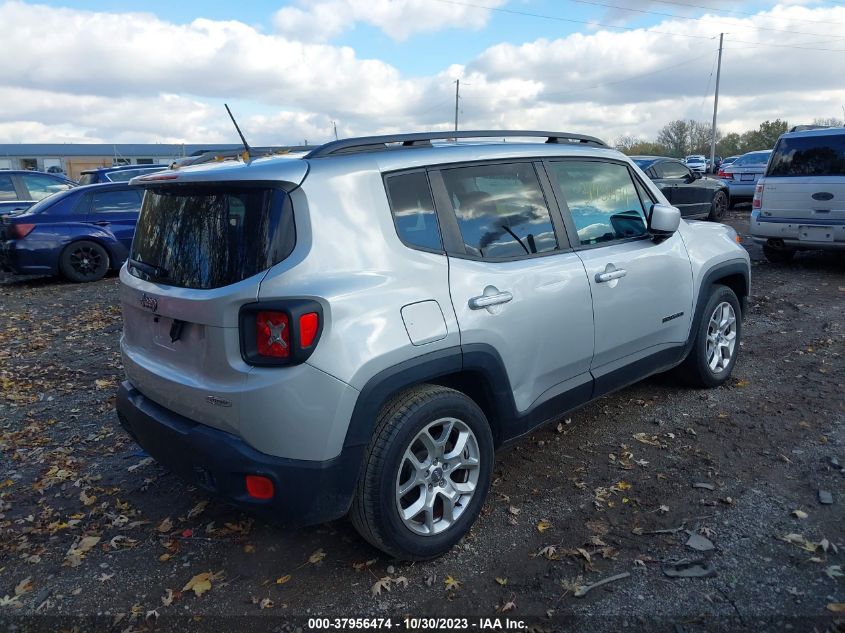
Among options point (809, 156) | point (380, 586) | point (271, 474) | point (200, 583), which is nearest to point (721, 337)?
point (380, 586)

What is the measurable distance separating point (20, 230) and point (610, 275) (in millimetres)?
10014

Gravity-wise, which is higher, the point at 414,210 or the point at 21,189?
the point at 414,210

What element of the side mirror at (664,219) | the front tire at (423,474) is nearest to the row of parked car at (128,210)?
the side mirror at (664,219)

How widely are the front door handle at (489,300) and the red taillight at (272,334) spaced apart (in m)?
0.93

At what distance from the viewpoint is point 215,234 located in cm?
287

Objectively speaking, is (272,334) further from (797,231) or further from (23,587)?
(797,231)

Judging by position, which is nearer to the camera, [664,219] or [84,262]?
[664,219]

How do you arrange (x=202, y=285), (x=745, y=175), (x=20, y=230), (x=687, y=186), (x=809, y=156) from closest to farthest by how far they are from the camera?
1. (x=202, y=285)
2. (x=809, y=156)
3. (x=20, y=230)
4. (x=687, y=186)
5. (x=745, y=175)

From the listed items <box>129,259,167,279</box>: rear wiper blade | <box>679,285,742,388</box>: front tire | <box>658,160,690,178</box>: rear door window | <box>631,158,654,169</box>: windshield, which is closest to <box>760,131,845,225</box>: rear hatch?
<box>631,158,654,169</box>: windshield

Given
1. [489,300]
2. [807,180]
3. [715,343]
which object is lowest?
[715,343]

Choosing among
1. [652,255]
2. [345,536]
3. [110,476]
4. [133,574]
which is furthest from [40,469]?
[652,255]

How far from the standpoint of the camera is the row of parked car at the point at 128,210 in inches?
352

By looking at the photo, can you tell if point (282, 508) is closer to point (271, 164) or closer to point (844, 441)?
point (271, 164)

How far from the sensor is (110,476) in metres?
4.14
